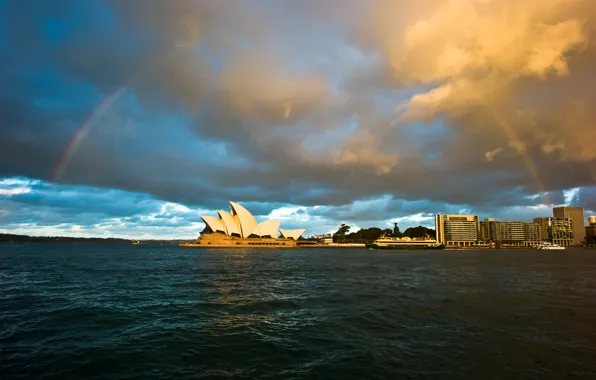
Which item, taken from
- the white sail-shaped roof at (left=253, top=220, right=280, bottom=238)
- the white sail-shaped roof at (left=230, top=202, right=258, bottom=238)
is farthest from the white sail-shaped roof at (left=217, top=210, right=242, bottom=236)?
the white sail-shaped roof at (left=253, top=220, right=280, bottom=238)

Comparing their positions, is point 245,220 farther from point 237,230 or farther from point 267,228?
point 267,228

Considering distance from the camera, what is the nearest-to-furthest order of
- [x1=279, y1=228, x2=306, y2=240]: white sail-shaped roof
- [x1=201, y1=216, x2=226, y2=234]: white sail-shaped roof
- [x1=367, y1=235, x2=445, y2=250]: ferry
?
1. [x1=201, y1=216, x2=226, y2=234]: white sail-shaped roof
2. [x1=367, y1=235, x2=445, y2=250]: ferry
3. [x1=279, y1=228, x2=306, y2=240]: white sail-shaped roof

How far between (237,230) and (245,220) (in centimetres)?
577

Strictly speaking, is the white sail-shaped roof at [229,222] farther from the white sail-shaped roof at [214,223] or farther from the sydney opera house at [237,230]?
the white sail-shaped roof at [214,223]

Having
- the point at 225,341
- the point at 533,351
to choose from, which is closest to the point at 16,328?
the point at 225,341

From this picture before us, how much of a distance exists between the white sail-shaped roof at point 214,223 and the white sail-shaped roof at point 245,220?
304 inches

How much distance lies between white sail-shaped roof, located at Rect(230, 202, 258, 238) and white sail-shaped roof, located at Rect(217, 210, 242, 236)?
1.84m

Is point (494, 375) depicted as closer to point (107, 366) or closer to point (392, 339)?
point (392, 339)

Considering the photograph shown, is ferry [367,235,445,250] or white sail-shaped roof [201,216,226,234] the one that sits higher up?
white sail-shaped roof [201,216,226,234]

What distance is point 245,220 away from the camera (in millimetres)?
131125

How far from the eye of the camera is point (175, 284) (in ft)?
89.9

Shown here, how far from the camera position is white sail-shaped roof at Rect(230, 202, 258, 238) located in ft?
414

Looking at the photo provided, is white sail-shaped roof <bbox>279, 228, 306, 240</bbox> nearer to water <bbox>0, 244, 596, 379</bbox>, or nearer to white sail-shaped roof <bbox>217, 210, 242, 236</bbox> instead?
white sail-shaped roof <bbox>217, 210, 242, 236</bbox>

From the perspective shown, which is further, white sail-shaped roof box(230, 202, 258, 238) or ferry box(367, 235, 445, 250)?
ferry box(367, 235, 445, 250)
